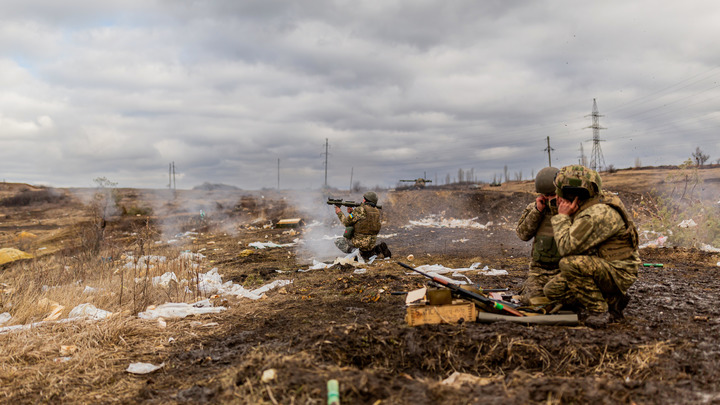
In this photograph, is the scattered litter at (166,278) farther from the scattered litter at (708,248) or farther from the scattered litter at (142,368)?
the scattered litter at (708,248)

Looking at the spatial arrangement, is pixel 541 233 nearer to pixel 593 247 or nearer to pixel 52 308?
pixel 593 247

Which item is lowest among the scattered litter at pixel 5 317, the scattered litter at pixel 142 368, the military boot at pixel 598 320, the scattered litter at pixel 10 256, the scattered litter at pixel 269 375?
the scattered litter at pixel 10 256

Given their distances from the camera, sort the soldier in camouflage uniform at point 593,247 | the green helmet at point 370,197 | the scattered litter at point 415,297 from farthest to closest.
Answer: the green helmet at point 370,197 → the scattered litter at point 415,297 → the soldier in camouflage uniform at point 593,247

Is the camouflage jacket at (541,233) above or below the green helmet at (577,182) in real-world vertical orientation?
below

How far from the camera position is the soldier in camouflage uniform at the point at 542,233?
4.86 metres

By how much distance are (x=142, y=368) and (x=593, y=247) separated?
4054 mm

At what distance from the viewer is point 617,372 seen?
113 inches

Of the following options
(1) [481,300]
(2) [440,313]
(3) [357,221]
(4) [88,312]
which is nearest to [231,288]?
(4) [88,312]

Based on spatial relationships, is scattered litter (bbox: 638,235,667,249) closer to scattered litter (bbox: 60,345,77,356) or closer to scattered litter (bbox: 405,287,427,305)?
scattered litter (bbox: 405,287,427,305)

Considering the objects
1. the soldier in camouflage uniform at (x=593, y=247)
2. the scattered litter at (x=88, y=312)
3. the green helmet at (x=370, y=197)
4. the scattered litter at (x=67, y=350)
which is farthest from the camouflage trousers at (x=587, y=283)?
the green helmet at (x=370, y=197)

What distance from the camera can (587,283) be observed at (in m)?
3.94

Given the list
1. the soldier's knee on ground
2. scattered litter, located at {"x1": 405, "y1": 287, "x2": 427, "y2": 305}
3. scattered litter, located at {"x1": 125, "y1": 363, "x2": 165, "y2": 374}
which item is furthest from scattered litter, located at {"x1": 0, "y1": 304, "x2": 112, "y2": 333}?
the soldier's knee on ground

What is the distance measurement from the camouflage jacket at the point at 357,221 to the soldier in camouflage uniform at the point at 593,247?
5.43 meters

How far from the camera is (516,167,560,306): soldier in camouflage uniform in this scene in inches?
191
